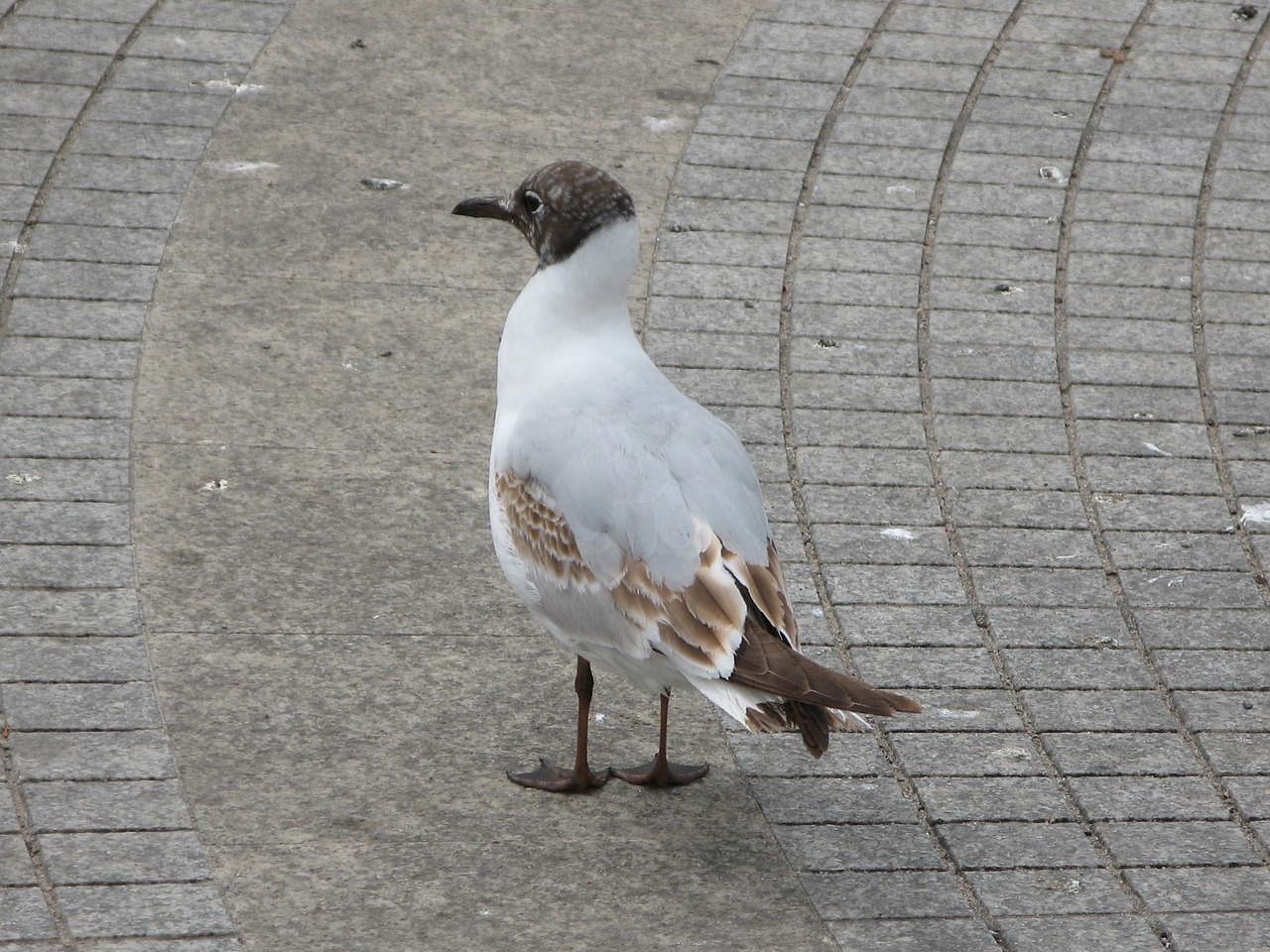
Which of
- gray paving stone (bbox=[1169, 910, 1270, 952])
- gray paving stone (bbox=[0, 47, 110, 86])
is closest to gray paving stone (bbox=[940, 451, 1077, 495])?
gray paving stone (bbox=[1169, 910, 1270, 952])

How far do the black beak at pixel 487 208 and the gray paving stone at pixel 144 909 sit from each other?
1.85 meters

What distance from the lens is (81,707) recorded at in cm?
453

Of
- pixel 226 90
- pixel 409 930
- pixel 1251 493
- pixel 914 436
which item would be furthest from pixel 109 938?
pixel 226 90

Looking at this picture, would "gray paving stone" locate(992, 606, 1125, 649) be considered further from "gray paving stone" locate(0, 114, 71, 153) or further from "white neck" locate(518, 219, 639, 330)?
"gray paving stone" locate(0, 114, 71, 153)

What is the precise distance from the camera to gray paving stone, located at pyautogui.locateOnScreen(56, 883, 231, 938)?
3846mm

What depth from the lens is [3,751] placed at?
172 inches

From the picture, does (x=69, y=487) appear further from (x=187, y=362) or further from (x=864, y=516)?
(x=864, y=516)

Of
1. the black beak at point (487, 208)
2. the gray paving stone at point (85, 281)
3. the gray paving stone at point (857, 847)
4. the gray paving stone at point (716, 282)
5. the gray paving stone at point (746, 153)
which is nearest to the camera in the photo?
the gray paving stone at point (857, 847)

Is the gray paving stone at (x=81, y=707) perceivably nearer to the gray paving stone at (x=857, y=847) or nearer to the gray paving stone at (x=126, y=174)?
the gray paving stone at (x=857, y=847)

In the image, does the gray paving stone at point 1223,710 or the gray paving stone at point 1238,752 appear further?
the gray paving stone at point 1223,710

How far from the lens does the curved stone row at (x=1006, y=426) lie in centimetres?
434

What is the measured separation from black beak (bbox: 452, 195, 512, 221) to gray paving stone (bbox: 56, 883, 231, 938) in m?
1.85

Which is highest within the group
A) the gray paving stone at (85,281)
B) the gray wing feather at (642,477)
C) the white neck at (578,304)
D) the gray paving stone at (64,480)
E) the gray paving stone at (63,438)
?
the white neck at (578,304)

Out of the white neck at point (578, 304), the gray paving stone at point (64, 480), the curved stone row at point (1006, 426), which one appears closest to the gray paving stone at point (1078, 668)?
the curved stone row at point (1006, 426)
